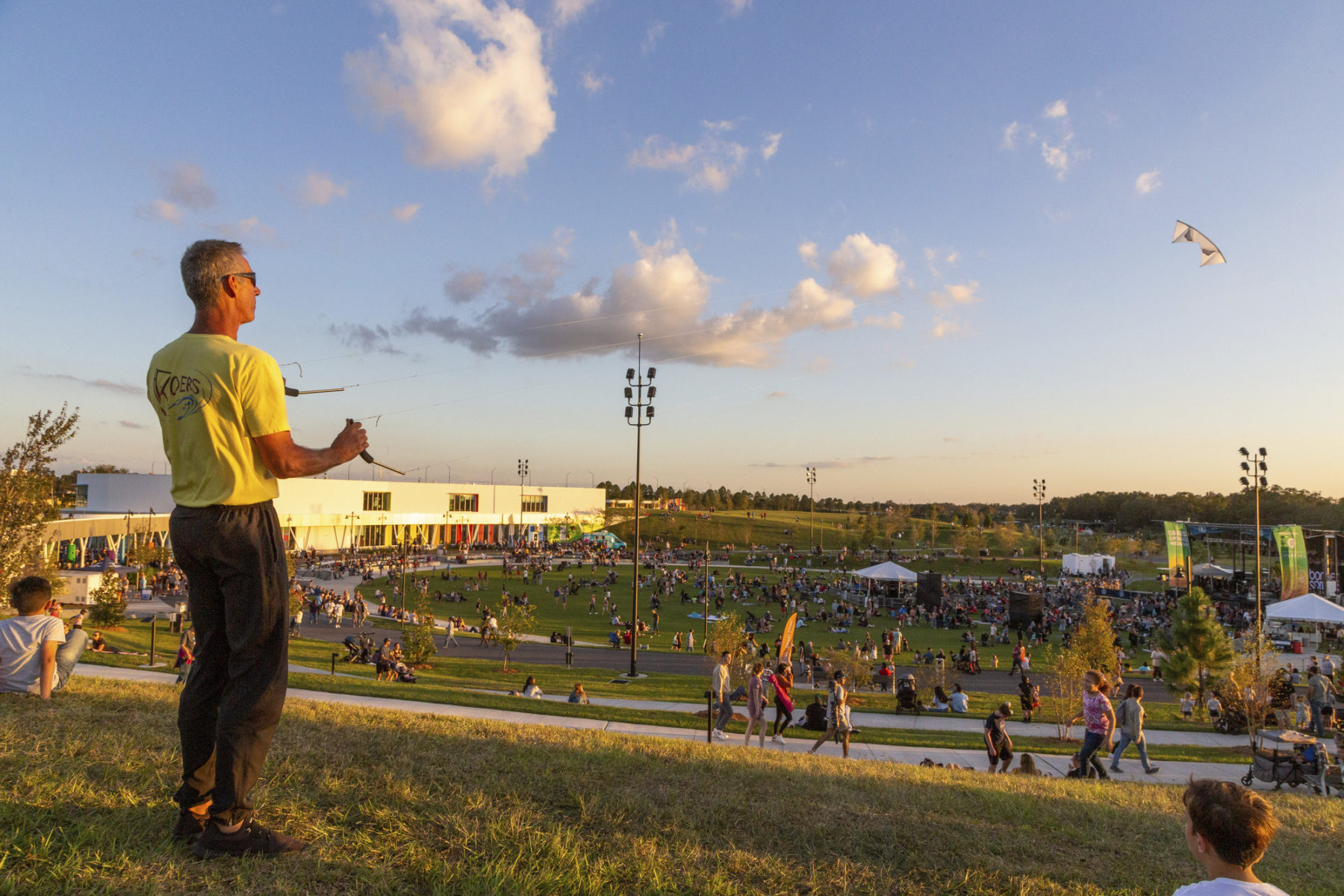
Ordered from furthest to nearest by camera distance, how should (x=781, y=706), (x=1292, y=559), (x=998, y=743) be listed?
1. (x=1292, y=559)
2. (x=781, y=706)
3. (x=998, y=743)

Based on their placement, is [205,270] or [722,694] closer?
[205,270]

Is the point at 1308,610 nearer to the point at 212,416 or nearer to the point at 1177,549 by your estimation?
the point at 1177,549

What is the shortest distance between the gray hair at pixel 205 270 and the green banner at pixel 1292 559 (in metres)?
43.5

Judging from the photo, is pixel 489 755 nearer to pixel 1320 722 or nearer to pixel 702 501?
pixel 1320 722

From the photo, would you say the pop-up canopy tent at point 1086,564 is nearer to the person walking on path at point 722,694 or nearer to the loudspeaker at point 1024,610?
the loudspeaker at point 1024,610

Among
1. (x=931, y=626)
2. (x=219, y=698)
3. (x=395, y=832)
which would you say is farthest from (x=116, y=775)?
(x=931, y=626)

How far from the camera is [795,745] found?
13477 millimetres

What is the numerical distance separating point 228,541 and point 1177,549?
51695mm

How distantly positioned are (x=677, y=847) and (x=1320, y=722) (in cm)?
1969

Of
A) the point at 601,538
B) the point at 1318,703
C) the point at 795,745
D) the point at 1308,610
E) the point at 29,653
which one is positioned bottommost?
the point at 601,538

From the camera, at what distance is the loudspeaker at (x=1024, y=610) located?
39000mm

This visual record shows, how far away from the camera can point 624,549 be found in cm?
Answer: 8519

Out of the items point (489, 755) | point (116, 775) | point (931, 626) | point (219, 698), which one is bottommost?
point (931, 626)

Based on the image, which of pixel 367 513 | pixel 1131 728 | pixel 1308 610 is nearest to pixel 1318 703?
pixel 1131 728
